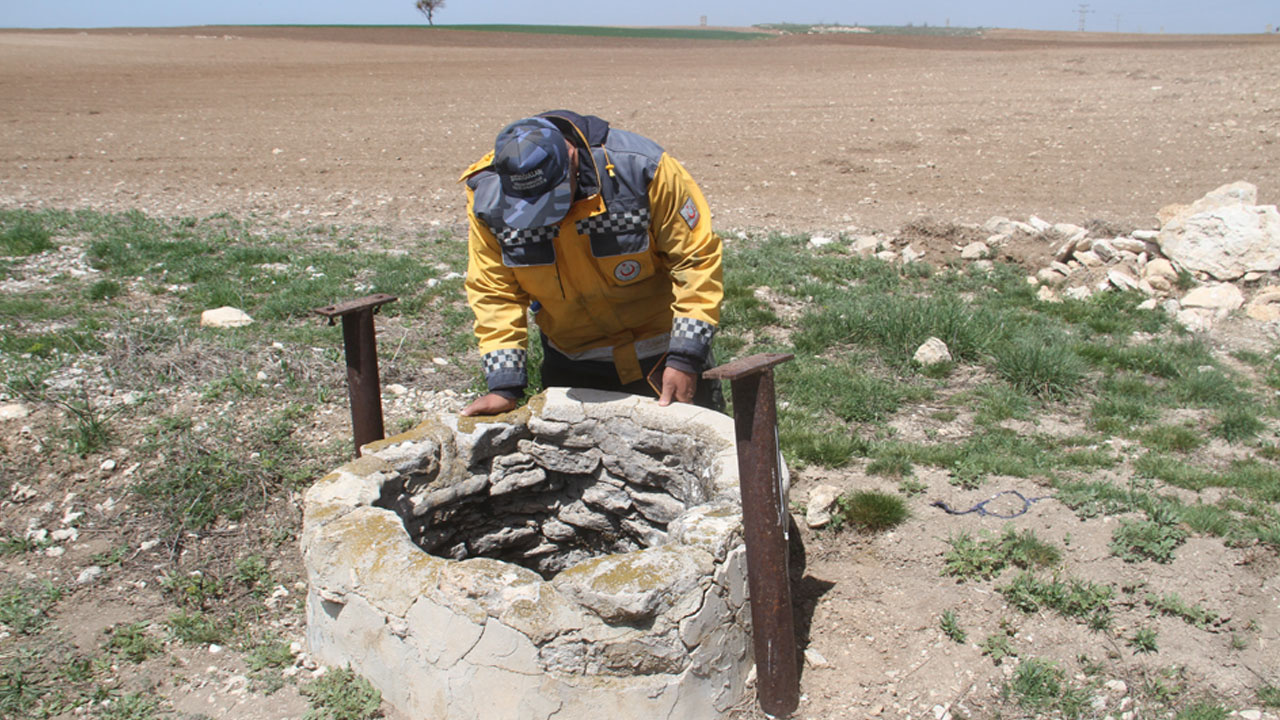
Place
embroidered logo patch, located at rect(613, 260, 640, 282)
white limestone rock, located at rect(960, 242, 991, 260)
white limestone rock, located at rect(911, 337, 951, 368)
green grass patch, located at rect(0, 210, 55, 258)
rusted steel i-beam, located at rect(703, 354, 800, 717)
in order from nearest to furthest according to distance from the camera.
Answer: rusted steel i-beam, located at rect(703, 354, 800, 717) → embroidered logo patch, located at rect(613, 260, 640, 282) → white limestone rock, located at rect(911, 337, 951, 368) → green grass patch, located at rect(0, 210, 55, 258) → white limestone rock, located at rect(960, 242, 991, 260)

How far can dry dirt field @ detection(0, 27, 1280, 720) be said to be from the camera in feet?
10.2

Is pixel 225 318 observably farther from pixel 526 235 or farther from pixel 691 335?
pixel 691 335

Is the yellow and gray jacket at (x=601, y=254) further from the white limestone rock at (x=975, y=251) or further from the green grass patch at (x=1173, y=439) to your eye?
the white limestone rock at (x=975, y=251)

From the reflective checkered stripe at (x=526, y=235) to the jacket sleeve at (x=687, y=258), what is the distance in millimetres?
332

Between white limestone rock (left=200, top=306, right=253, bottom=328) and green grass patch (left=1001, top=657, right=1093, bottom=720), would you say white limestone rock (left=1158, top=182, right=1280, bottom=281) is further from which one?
white limestone rock (left=200, top=306, right=253, bottom=328)

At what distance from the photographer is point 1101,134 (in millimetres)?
11703

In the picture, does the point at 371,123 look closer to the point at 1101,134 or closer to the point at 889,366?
the point at 1101,134

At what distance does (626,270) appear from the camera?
310cm

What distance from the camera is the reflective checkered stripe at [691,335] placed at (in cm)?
300

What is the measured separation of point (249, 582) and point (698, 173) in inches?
313

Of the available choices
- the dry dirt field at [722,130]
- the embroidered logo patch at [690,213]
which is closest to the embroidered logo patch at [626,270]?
the embroidered logo patch at [690,213]

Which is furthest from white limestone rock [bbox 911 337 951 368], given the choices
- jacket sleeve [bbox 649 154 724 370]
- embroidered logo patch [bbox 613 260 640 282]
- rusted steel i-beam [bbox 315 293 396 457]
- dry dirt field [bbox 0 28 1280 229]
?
dry dirt field [bbox 0 28 1280 229]

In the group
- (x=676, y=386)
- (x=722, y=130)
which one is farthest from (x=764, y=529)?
Answer: (x=722, y=130)

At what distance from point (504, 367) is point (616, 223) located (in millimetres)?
654
